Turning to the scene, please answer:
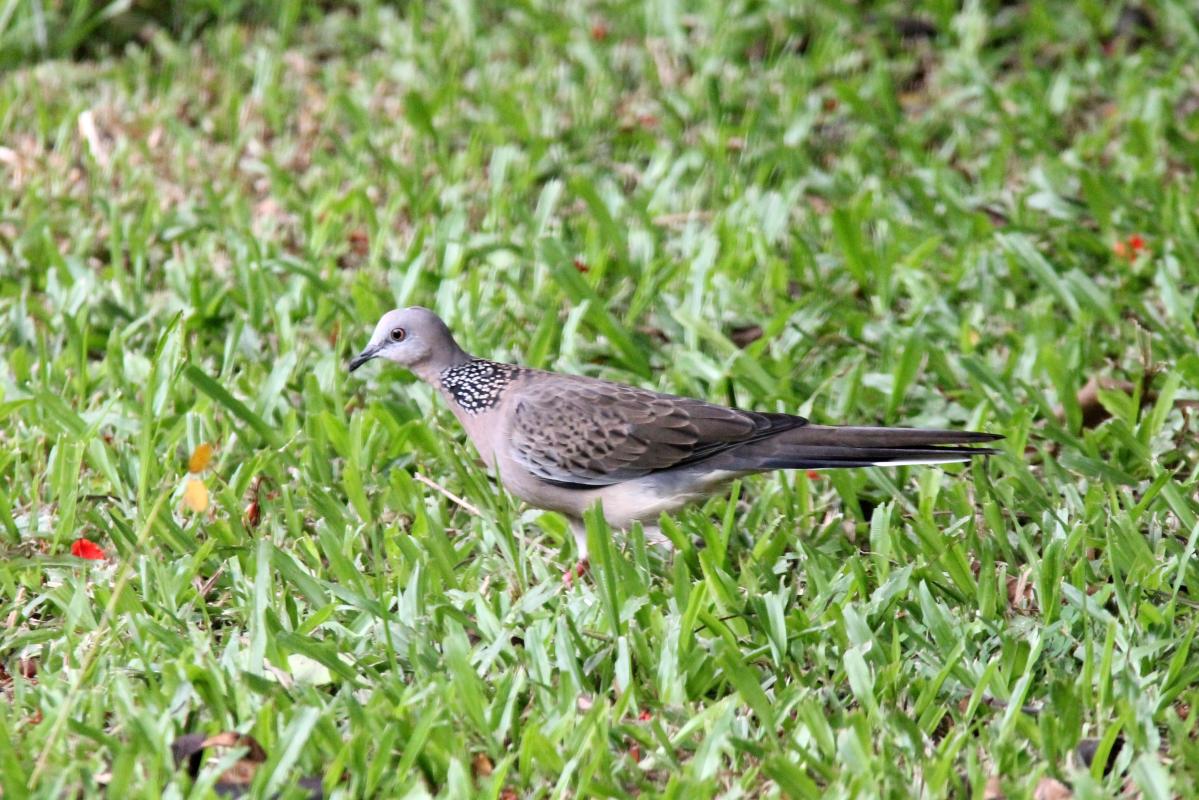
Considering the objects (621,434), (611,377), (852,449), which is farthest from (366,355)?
(852,449)

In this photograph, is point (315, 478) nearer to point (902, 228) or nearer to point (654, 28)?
point (902, 228)

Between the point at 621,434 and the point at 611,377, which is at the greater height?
the point at 621,434

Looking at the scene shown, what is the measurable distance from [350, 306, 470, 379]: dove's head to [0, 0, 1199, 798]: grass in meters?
0.25

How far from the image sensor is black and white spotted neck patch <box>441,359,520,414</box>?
5180 mm

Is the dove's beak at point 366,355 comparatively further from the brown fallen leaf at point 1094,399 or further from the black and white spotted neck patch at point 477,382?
the brown fallen leaf at point 1094,399

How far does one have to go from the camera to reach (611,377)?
6102mm

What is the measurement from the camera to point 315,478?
5219 millimetres

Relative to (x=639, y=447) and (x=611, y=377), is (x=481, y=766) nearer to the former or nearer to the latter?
(x=639, y=447)

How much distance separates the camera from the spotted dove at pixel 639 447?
4812mm

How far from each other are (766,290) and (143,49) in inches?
155

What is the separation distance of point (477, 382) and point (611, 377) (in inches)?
38.8

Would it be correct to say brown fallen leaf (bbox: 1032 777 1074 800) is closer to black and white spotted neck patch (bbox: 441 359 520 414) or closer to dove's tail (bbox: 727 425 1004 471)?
dove's tail (bbox: 727 425 1004 471)

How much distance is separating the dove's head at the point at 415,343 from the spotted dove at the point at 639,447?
280 millimetres

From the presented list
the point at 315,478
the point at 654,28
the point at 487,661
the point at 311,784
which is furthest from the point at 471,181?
the point at 311,784
